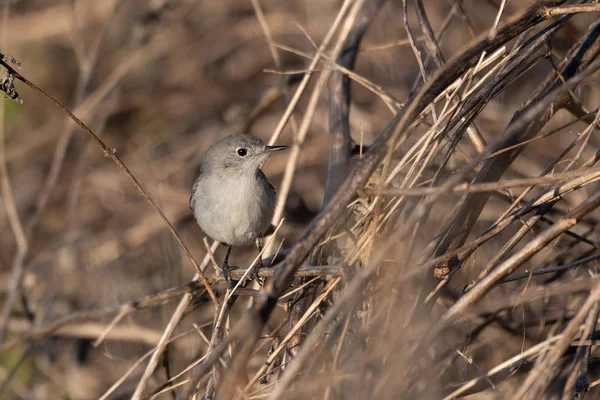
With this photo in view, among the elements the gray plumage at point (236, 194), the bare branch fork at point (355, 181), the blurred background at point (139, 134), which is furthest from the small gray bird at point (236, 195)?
the bare branch fork at point (355, 181)

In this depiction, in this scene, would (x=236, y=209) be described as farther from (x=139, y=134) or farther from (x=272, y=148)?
(x=139, y=134)

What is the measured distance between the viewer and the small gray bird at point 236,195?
4.36 metres

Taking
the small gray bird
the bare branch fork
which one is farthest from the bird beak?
the bare branch fork

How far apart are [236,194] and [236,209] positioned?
0.37 feet

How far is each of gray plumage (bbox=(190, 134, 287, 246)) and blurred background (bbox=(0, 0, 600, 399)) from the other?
1.45 feet

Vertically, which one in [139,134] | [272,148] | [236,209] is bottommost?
[236,209]

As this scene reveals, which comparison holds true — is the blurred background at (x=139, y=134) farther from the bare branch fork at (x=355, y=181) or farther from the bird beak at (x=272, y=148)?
the bare branch fork at (x=355, y=181)

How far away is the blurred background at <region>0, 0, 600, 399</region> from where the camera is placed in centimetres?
541

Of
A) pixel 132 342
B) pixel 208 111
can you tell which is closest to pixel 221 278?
pixel 132 342

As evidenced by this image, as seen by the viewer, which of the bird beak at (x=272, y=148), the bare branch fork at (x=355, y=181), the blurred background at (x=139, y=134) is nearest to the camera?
the bare branch fork at (x=355, y=181)

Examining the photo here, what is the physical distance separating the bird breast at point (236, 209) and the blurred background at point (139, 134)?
0.43 metres

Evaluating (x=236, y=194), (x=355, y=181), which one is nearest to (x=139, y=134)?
(x=236, y=194)

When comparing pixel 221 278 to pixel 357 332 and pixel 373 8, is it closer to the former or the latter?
pixel 357 332

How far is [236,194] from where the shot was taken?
4402mm
